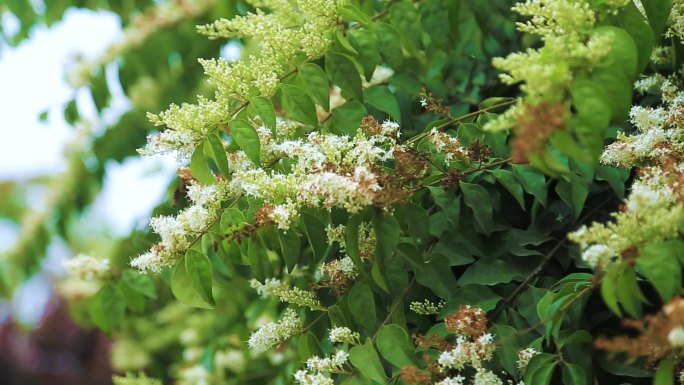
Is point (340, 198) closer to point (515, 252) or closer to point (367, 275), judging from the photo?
point (367, 275)

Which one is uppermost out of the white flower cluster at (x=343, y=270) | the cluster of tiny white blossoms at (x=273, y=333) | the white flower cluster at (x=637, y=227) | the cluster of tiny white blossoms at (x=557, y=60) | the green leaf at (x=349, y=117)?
the cluster of tiny white blossoms at (x=557, y=60)

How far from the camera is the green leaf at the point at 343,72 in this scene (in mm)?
1065

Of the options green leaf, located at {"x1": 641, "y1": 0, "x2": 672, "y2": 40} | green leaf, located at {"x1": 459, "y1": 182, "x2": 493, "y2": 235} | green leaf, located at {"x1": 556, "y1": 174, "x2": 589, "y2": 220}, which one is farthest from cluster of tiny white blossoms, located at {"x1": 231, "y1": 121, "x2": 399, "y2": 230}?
green leaf, located at {"x1": 641, "y1": 0, "x2": 672, "y2": 40}

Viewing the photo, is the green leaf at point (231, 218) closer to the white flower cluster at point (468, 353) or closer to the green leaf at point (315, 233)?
the green leaf at point (315, 233)

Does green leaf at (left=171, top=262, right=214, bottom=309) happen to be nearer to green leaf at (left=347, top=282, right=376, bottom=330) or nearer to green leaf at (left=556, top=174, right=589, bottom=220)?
green leaf at (left=347, top=282, right=376, bottom=330)

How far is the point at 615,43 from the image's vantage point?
0.76 m

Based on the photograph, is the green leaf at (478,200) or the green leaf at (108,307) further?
the green leaf at (108,307)

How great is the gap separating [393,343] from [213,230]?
25 cm

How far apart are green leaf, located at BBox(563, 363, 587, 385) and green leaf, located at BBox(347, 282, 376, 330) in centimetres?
23

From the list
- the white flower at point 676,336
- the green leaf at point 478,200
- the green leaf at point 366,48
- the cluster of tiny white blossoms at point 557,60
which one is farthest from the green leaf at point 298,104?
the white flower at point 676,336

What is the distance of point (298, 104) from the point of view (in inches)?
39.9

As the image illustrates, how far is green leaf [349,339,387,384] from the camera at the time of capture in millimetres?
Result: 861

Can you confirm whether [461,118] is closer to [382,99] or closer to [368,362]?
[382,99]

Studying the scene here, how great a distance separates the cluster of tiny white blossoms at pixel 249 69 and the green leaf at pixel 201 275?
0.44 ft
